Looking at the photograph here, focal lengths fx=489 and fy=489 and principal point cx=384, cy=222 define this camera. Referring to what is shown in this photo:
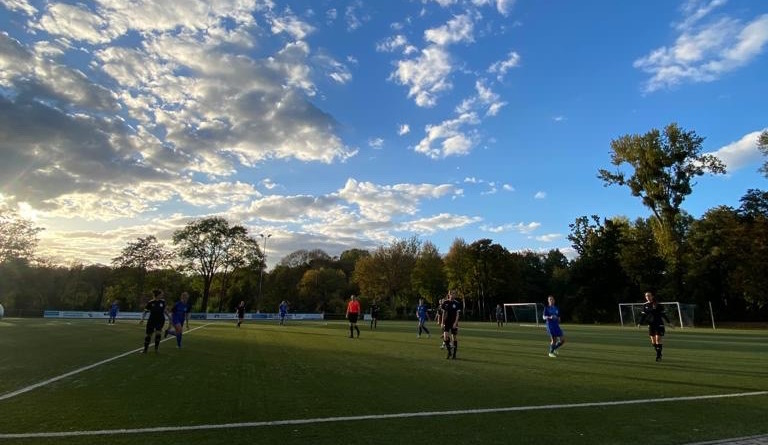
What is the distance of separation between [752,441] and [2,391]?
10.7 m

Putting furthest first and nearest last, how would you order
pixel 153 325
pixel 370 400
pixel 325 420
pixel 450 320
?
pixel 153 325
pixel 450 320
pixel 370 400
pixel 325 420

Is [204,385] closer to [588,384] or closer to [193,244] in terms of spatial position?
[588,384]

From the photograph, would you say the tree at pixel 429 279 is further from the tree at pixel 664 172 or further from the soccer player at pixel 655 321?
the soccer player at pixel 655 321

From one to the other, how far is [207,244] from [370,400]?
70139 millimetres

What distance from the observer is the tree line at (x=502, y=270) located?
2004 inches

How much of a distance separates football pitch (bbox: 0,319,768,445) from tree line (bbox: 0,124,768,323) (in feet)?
142

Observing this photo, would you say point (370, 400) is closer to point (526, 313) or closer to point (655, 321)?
point (655, 321)

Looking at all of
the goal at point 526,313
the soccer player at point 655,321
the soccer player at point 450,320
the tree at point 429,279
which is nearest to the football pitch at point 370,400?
the soccer player at point 655,321

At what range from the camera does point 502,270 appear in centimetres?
7675

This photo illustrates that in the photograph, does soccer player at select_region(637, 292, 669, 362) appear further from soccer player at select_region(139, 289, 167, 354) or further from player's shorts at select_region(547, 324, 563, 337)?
soccer player at select_region(139, 289, 167, 354)

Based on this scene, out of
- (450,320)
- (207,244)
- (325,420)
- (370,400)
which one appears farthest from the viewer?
(207,244)

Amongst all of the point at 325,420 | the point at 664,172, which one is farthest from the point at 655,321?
the point at 664,172

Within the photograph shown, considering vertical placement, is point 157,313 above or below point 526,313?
below

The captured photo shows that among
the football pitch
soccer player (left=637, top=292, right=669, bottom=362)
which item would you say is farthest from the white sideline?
soccer player (left=637, top=292, right=669, bottom=362)
